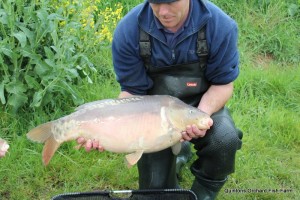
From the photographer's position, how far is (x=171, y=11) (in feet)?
8.75

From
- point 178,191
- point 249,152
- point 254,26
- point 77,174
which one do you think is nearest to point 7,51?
point 77,174

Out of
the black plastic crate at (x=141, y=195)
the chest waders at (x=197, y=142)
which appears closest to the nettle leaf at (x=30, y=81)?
the chest waders at (x=197, y=142)

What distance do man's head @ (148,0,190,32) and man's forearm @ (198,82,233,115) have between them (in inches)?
17.0

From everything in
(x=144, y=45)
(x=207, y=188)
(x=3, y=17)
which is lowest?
(x=207, y=188)

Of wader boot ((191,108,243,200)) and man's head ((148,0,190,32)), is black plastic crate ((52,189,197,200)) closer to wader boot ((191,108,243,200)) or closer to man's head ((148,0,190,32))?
wader boot ((191,108,243,200))

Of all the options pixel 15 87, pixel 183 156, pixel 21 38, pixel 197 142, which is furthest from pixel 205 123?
pixel 15 87

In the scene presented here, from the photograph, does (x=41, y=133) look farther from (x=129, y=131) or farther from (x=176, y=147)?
(x=176, y=147)

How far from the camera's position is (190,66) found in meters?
2.91

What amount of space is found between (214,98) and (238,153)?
0.90 m

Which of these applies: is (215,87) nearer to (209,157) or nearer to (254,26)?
(209,157)

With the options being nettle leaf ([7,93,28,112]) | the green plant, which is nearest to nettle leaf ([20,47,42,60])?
the green plant

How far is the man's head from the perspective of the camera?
262 cm

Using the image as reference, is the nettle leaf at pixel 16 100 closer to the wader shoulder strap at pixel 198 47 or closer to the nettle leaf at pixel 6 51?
the nettle leaf at pixel 6 51

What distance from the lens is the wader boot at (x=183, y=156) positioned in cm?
347
